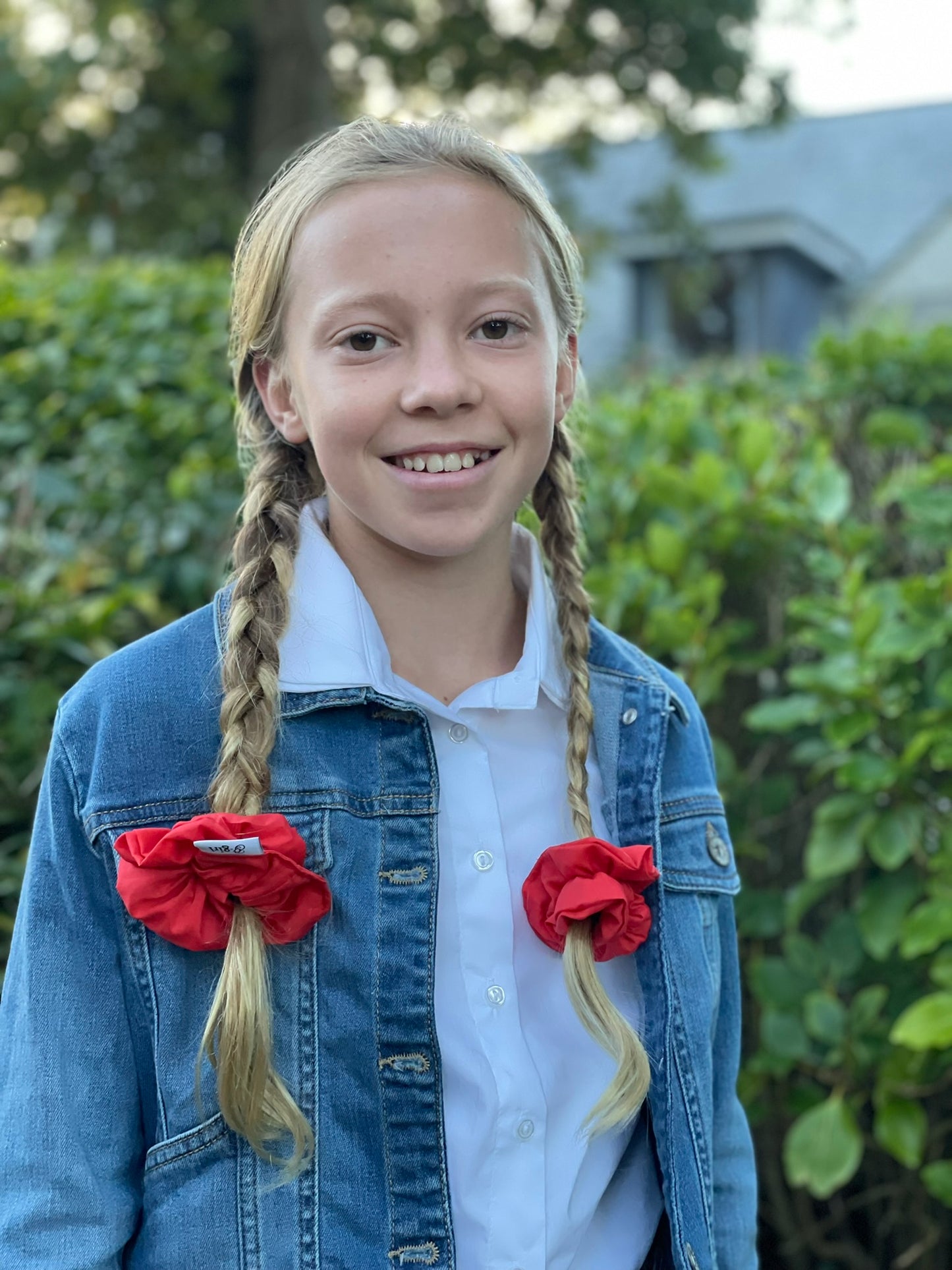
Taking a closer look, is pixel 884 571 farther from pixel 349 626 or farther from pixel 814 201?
pixel 814 201

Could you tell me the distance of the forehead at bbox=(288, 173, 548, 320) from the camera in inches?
57.7

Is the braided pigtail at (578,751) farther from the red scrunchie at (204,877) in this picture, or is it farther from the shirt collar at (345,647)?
the red scrunchie at (204,877)

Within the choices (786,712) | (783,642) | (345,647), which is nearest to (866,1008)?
(786,712)

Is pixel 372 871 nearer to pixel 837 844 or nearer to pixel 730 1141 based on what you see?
pixel 730 1141

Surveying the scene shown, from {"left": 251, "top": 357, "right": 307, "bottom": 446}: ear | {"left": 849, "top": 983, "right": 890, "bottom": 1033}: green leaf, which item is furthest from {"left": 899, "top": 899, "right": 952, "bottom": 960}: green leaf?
{"left": 251, "top": 357, "right": 307, "bottom": 446}: ear

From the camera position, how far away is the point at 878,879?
2.52m

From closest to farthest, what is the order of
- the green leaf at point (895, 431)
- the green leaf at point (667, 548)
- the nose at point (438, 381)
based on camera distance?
the nose at point (438, 381) < the green leaf at point (667, 548) < the green leaf at point (895, 431)

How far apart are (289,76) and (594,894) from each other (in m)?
13.4

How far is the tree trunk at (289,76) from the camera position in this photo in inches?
520

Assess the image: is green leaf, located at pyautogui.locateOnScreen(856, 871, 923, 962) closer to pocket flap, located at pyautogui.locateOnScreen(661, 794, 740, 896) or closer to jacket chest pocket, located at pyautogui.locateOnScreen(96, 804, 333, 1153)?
pocket flap, located at pyautogui.locateOnScreen(661, 794, 740, 896)

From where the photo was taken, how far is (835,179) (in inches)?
983

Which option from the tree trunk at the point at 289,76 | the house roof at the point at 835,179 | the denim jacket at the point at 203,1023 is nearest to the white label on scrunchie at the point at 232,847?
the denim jacket at the point at 203,1023

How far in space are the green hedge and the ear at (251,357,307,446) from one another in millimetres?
926

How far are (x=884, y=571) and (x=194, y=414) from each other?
181cm
